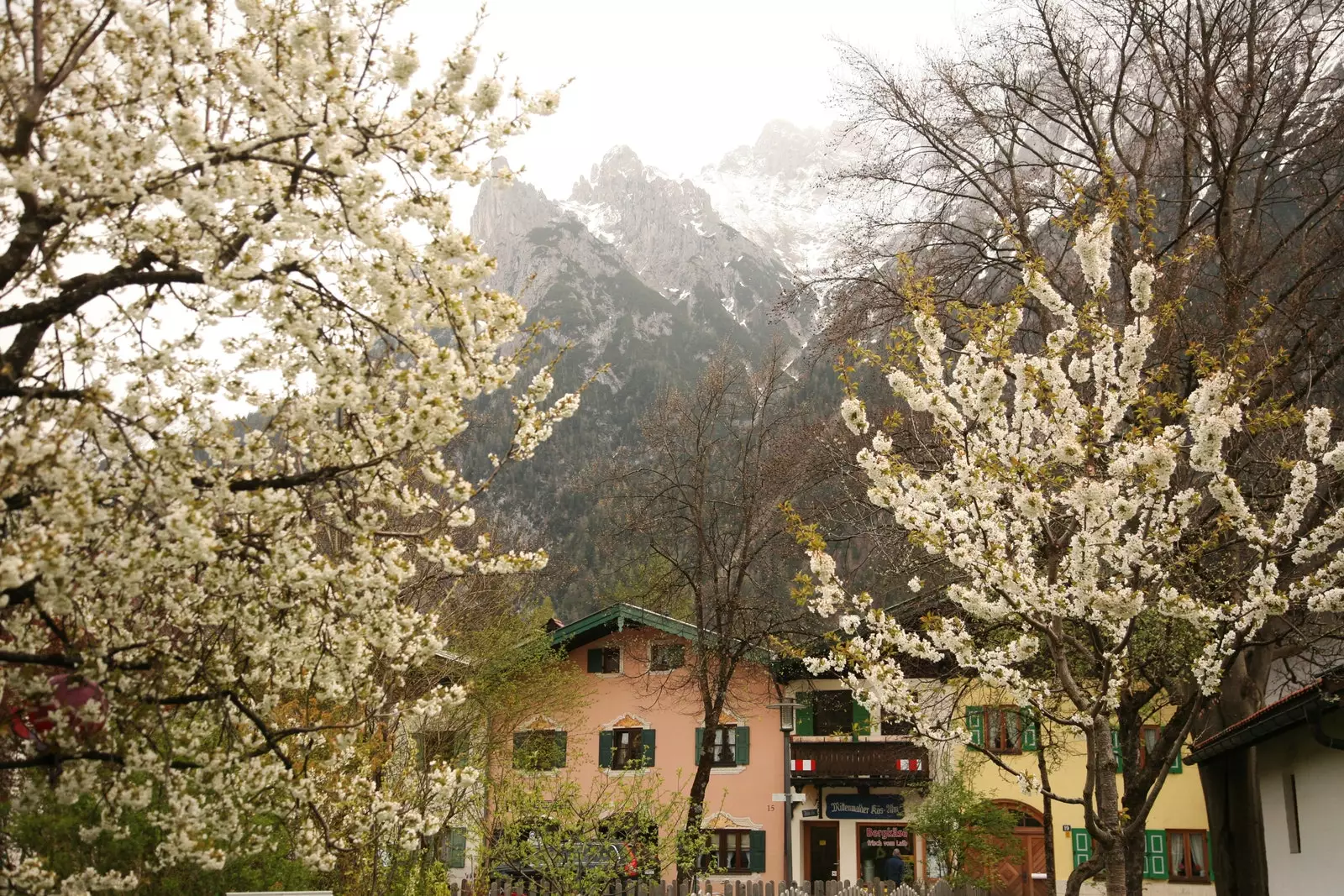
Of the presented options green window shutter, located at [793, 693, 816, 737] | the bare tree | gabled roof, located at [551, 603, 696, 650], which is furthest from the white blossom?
green window shutter, located at [793, 693, 816, 737]

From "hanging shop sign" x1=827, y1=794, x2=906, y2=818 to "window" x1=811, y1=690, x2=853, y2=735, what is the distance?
1744 millimetres

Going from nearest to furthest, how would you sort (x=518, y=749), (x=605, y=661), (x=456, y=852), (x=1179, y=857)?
(x=518, y=749) < (x=1179, y=857) < (x=456, y=852) < (x=605, y=661)

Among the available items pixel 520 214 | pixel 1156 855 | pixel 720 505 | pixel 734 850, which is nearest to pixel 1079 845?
pixel 1156 855

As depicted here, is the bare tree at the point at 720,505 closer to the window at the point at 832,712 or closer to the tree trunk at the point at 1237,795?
the window at the point at 832,712

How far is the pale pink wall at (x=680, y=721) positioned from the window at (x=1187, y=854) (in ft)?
30.7

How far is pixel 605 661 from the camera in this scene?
2898 centimetres

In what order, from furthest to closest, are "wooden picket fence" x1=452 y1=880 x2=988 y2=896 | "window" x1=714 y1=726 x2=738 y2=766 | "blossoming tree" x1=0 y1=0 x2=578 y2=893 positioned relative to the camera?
"window" x1=714 y1=726 x2=738 y2=766 < "wooden picket fence" x1=452 y1=880 x2=988 y2=896 < "blossoming tree" x1=0 y1=0 x2=578 y2=893

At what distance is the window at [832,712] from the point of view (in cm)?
2706

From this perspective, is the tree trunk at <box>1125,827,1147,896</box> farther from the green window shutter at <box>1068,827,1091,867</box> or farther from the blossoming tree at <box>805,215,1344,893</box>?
the green window shutter at <box>1068,827,1091,867</box>

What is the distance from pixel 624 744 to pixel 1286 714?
20.1 meters

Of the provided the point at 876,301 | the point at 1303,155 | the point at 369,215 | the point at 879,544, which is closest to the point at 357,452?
the point at 369,215

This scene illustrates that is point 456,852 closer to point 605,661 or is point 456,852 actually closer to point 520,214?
point 605,661

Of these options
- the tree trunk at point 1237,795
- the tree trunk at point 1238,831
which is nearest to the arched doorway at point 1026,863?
the tree trunk at point 1237,795

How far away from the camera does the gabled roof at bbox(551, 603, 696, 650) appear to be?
27.2 m
